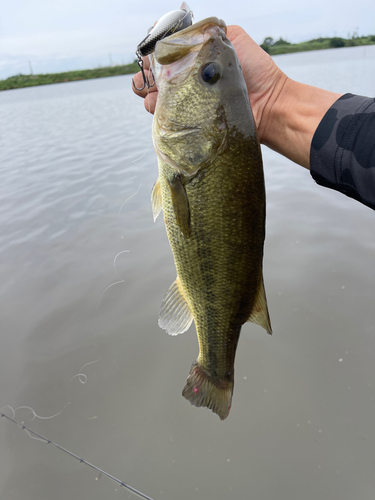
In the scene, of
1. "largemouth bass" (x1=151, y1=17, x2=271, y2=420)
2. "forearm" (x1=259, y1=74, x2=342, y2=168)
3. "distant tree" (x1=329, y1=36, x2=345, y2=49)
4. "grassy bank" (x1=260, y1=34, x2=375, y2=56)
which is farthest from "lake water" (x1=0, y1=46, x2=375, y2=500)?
"distant tree" (x1=329, y1=36, x2=345, y2=49)

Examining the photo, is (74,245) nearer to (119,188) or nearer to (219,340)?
(119,188)

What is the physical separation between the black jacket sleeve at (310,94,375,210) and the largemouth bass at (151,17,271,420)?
0.45m

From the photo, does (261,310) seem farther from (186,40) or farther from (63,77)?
(63,77)

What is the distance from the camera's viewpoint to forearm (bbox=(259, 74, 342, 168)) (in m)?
1.90

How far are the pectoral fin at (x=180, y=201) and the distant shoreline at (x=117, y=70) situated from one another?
50.9 m

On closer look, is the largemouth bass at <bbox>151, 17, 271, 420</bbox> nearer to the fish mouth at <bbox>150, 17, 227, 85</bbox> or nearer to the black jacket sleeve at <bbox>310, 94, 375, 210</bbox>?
the fish mouth at <bbox>150, 17, 227, 85</bbox>

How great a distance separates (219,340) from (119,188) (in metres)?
5.95

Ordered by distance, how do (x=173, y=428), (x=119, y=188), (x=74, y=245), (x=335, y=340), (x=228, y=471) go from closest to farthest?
(x=228, y=471)
(x=173, y=428)
(x=335, y=340)
(x=74, y=245)
(x=119, y=188)

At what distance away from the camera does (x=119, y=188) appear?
7250mm

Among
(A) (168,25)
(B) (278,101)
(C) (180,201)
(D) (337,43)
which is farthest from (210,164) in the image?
(D) (337,43)

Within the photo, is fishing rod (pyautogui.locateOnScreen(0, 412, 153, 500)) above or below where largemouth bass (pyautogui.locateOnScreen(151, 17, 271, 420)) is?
below

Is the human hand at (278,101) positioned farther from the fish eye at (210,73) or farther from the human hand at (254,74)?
the fish eye at (210,73)

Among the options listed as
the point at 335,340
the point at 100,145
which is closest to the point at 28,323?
the point at 335,340

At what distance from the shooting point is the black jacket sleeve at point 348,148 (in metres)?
1.56
